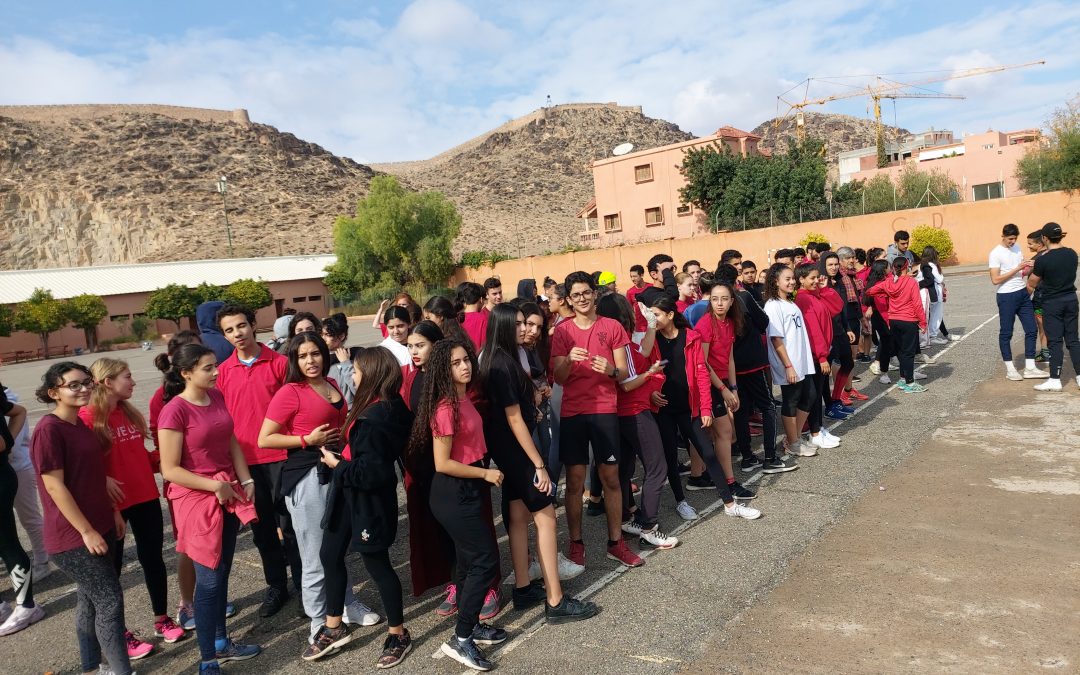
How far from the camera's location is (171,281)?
1895 inches

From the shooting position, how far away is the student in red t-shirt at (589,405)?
14.4 ft

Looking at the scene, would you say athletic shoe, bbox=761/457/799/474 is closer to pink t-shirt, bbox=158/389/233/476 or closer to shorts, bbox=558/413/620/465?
shorts, bbox=558/413/620/465

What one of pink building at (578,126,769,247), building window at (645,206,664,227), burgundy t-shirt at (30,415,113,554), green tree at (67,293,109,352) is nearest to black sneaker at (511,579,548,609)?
burgundy t-shirt at (30,415,113,554)

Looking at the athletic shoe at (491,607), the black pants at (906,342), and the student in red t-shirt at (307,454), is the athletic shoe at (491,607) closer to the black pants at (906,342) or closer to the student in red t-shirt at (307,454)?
the student in red t-shirt at (307,454)

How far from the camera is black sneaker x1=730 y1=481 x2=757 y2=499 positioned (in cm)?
533

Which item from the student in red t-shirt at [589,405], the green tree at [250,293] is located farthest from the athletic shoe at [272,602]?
the green tree at [250,293]

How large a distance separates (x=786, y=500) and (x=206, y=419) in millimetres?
4047

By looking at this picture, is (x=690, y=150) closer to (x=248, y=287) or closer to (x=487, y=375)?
(x=248, y=287)

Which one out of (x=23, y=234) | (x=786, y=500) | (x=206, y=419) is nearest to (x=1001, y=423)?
→ (x=786, y=500)

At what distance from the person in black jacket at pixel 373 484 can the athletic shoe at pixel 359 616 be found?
361 mm

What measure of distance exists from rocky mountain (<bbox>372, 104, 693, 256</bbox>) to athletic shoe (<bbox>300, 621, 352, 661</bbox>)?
60064 millimetres

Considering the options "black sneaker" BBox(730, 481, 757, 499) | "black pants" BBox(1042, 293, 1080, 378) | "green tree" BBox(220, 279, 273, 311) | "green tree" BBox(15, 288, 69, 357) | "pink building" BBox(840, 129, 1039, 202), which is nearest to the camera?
"black sneaker" BBox(730, 481, 757, 499)

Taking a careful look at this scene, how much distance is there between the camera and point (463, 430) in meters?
3.57

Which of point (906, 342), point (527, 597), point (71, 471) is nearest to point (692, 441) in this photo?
point (527, 597)
